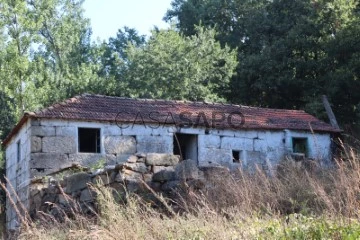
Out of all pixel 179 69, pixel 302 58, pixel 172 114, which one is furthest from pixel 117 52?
pixel 172 114

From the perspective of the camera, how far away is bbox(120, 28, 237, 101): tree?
92.0 ft

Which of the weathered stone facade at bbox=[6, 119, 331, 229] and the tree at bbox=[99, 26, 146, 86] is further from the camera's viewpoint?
the tree at bbox=[99, 26, 146, 86]

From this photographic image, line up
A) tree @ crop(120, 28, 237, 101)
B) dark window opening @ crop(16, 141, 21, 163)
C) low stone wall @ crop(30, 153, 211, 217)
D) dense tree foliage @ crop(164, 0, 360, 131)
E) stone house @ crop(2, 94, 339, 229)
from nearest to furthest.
Result: low stone wall @ crop(30, 153, 211, 217) → stone house @ crop(2, 94, 339, 229) → dark window opening @ crop(16, 141, 21, 163) → dense tree foliage @ crop(164, 0, 360, 131) → tree @ crop(120, 28, 237, 101)

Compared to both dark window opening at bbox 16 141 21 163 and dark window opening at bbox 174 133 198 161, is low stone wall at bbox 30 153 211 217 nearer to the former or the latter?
dark window opening at bbox 16 141 21 163

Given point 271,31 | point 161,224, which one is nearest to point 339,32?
point 271,31

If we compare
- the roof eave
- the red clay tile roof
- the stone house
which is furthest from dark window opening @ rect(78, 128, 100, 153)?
the roof eave

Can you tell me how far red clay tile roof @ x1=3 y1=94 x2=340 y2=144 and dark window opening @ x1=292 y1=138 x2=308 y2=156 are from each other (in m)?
0.53

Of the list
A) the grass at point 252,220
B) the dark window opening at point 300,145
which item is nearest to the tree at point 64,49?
the dark window opening at point 300,145

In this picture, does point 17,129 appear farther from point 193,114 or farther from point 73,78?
point 73,78

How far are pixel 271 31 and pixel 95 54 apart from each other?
10084 millimetres

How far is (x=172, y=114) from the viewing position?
1862 centimetres

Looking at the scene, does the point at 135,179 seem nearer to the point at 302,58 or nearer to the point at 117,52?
the point at 302,58

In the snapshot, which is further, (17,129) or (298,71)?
(298,71)

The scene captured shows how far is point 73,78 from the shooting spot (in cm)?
2950
